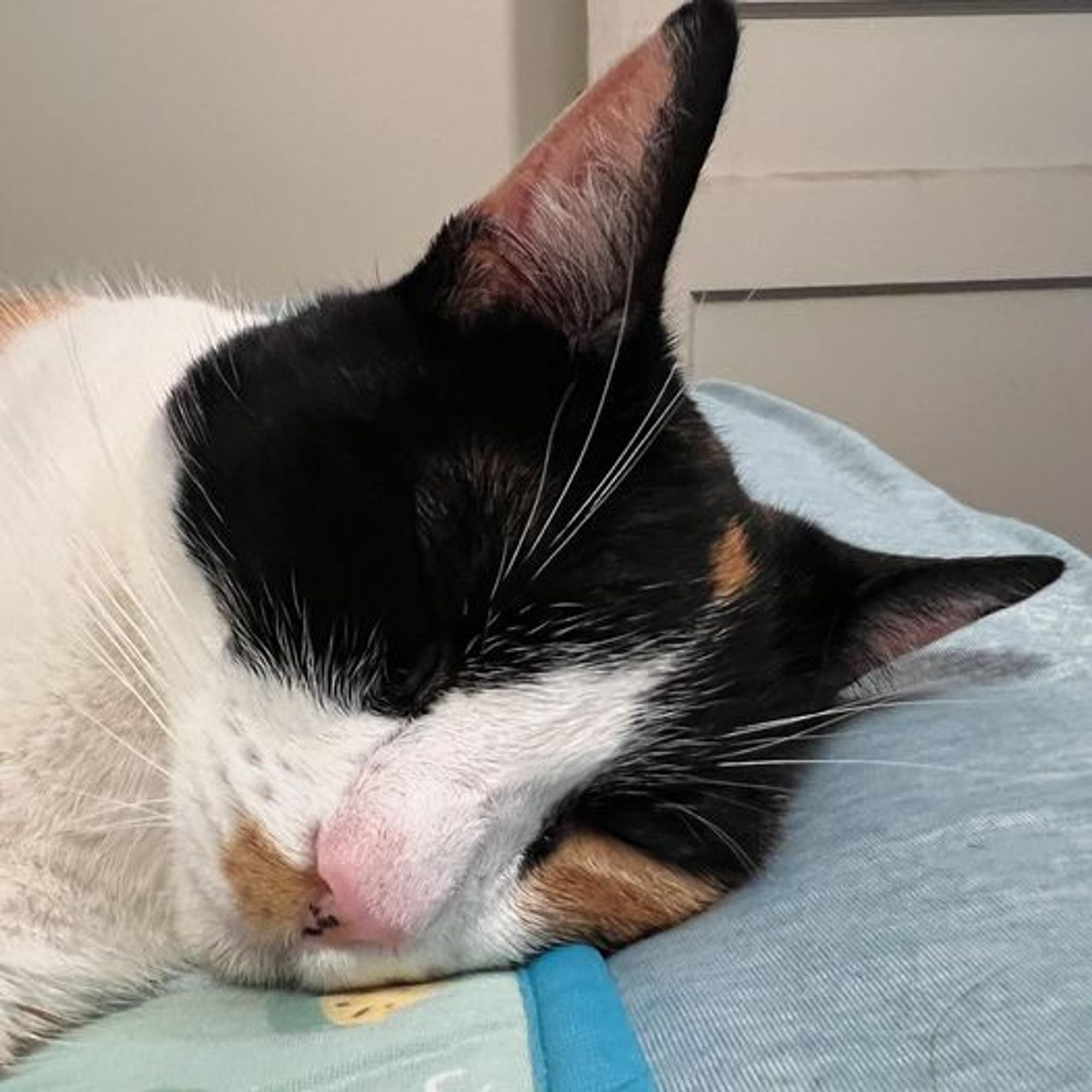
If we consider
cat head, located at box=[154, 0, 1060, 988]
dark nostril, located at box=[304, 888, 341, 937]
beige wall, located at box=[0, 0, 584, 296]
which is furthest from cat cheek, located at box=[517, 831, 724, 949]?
beige wall, located at box=[0, 0, 584, 296]

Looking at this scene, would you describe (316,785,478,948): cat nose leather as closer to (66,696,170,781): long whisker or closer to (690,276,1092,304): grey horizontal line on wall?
(66,696,170,781): long whisker

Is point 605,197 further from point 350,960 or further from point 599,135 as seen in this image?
point 350,960

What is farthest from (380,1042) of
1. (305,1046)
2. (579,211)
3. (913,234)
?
(913,234)

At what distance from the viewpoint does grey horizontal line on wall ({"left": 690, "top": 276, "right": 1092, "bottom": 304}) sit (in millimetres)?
2221

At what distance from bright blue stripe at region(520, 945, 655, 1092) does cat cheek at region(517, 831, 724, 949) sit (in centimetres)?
2

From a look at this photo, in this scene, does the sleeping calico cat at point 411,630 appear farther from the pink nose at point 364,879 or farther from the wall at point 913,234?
the wall at point 913,234

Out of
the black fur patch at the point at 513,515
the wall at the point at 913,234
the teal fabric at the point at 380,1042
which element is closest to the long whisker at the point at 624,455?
the black fur patch at the point at 513,515

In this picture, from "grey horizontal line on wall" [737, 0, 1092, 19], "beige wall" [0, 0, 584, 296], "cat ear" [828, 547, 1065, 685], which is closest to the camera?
"cat ear" [828, 547, 1065, 685]

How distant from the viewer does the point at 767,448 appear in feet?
5.12

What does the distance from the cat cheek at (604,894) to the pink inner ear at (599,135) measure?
38 centimetres

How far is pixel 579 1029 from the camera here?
63 cm

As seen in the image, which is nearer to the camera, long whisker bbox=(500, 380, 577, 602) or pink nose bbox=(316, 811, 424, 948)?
pink nose bbox=(316, 811, 424, 948)

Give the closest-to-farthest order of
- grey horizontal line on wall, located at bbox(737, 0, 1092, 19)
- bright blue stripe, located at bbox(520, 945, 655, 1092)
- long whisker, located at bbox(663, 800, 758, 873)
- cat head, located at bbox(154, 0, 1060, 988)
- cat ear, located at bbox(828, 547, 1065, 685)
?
bright blue stripe, located at bbox(520, 945, 655, 1092), cat head, located at bbox(154, 0, 1060, 988), long whisker, located at bbox(663, 800, 758, 873), cat ear, located at bbox(828, 547, 1065, 685), grey horizontal line on wall, located at bbox(737, 0, 1092, 19)

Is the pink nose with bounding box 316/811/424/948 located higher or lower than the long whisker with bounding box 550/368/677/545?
lower
